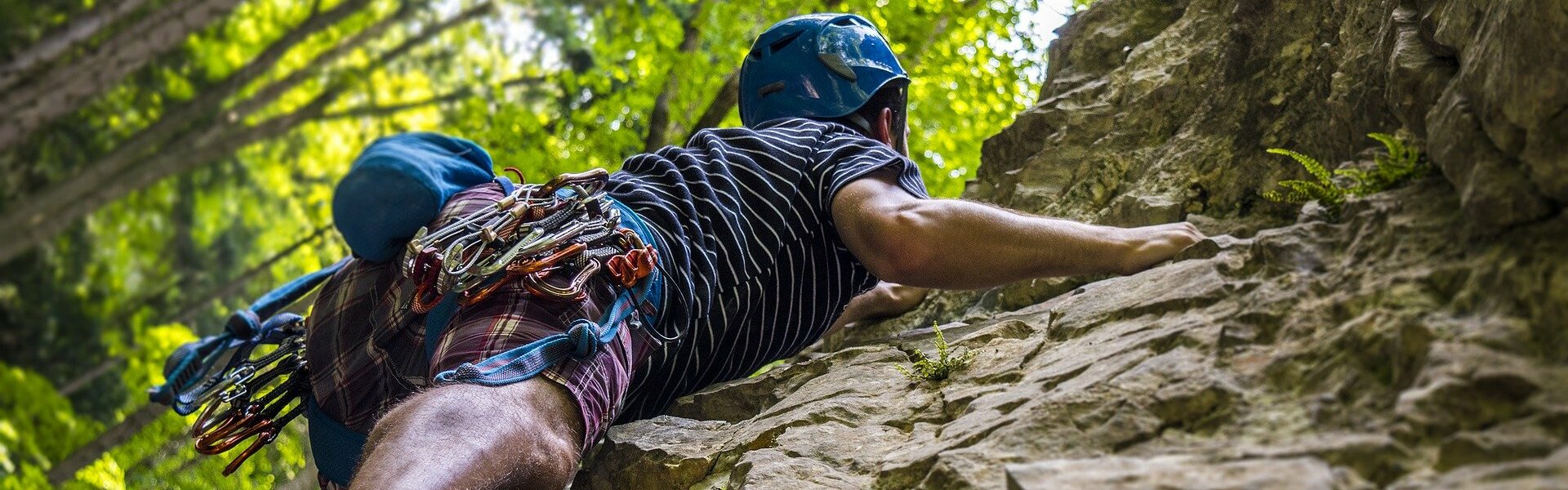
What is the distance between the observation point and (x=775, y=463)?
9.70 feet

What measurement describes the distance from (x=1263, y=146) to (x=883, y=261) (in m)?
1.32

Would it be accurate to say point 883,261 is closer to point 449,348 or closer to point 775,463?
point 775,463

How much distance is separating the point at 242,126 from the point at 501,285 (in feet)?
50.0

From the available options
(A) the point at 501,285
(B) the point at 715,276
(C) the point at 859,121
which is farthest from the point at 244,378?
(C) the point at 859,121

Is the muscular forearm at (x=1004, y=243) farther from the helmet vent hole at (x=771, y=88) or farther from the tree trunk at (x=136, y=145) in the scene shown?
the tree trunk at (x=136, y=145)

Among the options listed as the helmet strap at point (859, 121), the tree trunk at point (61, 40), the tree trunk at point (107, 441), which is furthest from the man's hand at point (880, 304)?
the tree trunk at point (61, 40)

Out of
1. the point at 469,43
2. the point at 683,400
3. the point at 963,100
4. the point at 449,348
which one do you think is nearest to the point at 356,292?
the point at 449,348

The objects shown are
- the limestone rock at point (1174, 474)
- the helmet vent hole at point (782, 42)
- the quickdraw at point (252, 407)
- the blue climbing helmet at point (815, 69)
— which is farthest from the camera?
the helmet vent hole at point (782, 42)

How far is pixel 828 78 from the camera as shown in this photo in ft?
15.1

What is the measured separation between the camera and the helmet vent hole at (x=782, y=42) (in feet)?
15.8

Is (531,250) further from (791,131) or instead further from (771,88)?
(771,88)

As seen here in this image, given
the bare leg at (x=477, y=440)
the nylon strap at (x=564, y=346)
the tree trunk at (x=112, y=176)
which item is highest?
the nylon strap at (x=564, y=346)

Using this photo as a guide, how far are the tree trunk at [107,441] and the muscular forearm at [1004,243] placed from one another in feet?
17.2

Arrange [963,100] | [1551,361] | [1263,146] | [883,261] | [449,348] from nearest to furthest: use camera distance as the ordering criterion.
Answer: [1551,361]
[449,348]
[883,261]
[1263,146]
[963,100]
